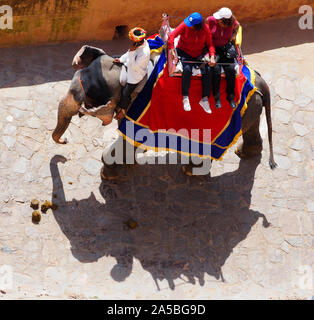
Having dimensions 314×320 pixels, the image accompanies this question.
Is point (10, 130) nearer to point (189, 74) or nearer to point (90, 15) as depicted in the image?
point (90, 15)

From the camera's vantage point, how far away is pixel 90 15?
1048 centimetres

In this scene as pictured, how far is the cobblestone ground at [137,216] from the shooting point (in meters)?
8.53

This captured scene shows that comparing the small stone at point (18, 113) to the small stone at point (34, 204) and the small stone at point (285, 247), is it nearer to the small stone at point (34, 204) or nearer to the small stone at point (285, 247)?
the small stone at point (34, 204)

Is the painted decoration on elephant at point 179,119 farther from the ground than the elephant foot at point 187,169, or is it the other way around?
the painted decoration on elephant at point 179,119

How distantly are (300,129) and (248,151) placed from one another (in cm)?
106

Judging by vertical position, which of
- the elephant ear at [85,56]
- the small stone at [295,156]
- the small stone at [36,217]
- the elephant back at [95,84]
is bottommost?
the small stone at [36,217]

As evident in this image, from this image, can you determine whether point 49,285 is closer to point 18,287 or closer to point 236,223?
point 18,287

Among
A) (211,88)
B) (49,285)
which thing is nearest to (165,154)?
(211,88)

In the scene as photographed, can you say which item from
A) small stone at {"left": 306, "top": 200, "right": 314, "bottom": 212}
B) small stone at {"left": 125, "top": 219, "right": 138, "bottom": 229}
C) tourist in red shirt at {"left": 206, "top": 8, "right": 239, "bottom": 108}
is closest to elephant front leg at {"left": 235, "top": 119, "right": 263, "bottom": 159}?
small stone at {"left": 306, "top": 200, "right": 314, "bottom": 212}

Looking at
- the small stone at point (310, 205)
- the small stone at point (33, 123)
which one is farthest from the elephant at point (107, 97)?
the small stone at point (310, 205)

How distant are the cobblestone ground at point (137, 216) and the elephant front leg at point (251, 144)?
0.13 meters

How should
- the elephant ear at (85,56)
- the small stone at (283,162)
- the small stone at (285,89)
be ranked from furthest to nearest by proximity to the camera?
the small stone at (285,89) < the small stone at (283,162) < the elephant ear at (85,56)

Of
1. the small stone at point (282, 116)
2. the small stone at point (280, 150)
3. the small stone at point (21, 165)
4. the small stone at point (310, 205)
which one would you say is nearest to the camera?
the small stone at point (21, 165)

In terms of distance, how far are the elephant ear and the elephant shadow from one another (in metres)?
1.79
